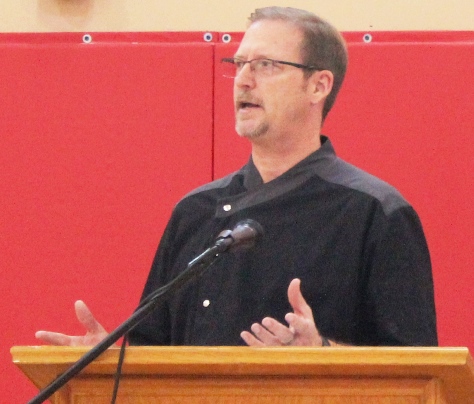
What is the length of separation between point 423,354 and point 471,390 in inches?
5.6

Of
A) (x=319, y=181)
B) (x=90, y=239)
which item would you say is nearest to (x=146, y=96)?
(x=90, y=239)

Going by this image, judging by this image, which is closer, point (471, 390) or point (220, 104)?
→ point (471, 390)

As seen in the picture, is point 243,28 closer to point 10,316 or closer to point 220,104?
point 220,104

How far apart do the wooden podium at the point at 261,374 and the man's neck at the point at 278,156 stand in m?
0.66

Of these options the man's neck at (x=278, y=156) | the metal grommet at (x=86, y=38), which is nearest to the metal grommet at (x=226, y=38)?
the metal grommet at (x=86, y=38)

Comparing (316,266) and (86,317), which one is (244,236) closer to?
(86,317)

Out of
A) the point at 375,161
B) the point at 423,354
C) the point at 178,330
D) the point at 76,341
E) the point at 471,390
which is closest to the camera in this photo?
the point at 423,354

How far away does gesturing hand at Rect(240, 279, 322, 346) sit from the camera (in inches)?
45.3

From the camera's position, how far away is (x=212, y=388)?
111 cm

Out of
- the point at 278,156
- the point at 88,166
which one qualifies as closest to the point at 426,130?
the point at 278,156

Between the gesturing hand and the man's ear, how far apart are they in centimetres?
67

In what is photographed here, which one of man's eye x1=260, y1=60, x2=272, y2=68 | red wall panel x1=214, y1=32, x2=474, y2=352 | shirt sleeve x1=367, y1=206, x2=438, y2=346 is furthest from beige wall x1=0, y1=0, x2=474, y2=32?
shirt sleeve x1=367, y1=206, x2=438, y2=346

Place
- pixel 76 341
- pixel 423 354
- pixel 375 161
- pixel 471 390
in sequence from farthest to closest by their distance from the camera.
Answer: pixel 375 161 → pixel 76 341 → pixel 471 390 → pixel 423 354

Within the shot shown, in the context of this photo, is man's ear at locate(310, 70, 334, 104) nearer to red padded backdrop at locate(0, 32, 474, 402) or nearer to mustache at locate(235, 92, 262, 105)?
mustache at locate(235, 92, 262, 105)
